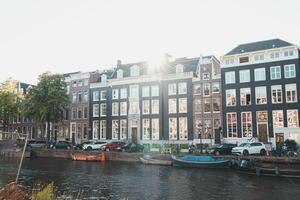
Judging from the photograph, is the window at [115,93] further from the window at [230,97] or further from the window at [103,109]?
the window at [230,97]

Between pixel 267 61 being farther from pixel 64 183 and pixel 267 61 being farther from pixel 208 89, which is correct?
pixel 64 183

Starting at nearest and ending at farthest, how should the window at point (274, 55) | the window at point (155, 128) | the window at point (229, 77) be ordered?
the window at point (274, 55) → the window at point (229, 77) → the window at point (155, 128)

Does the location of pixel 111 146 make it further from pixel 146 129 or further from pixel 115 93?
pixel 115 93

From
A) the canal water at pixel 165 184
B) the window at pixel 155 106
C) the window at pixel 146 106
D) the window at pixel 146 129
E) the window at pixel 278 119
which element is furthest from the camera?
the window at pixel 146 106

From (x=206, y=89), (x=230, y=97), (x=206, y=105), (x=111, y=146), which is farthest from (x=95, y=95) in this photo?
(x=230, y=97)

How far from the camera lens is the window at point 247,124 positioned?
174 ft

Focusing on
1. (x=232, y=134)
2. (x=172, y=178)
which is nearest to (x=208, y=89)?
(x=232, y=134)

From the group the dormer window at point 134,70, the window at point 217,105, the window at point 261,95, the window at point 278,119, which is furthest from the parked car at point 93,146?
the window at point 278,119

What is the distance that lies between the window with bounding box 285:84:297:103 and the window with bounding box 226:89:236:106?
28.6 ft

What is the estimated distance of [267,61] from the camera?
52750mm

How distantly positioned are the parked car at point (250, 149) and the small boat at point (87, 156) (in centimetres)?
2141

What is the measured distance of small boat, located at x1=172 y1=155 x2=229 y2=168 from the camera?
39.8 meters

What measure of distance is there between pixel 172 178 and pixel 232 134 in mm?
24867

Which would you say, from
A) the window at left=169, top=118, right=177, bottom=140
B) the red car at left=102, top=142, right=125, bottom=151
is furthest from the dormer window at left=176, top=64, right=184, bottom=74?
the red car at left=102, top=142, right=125, bottom=151
